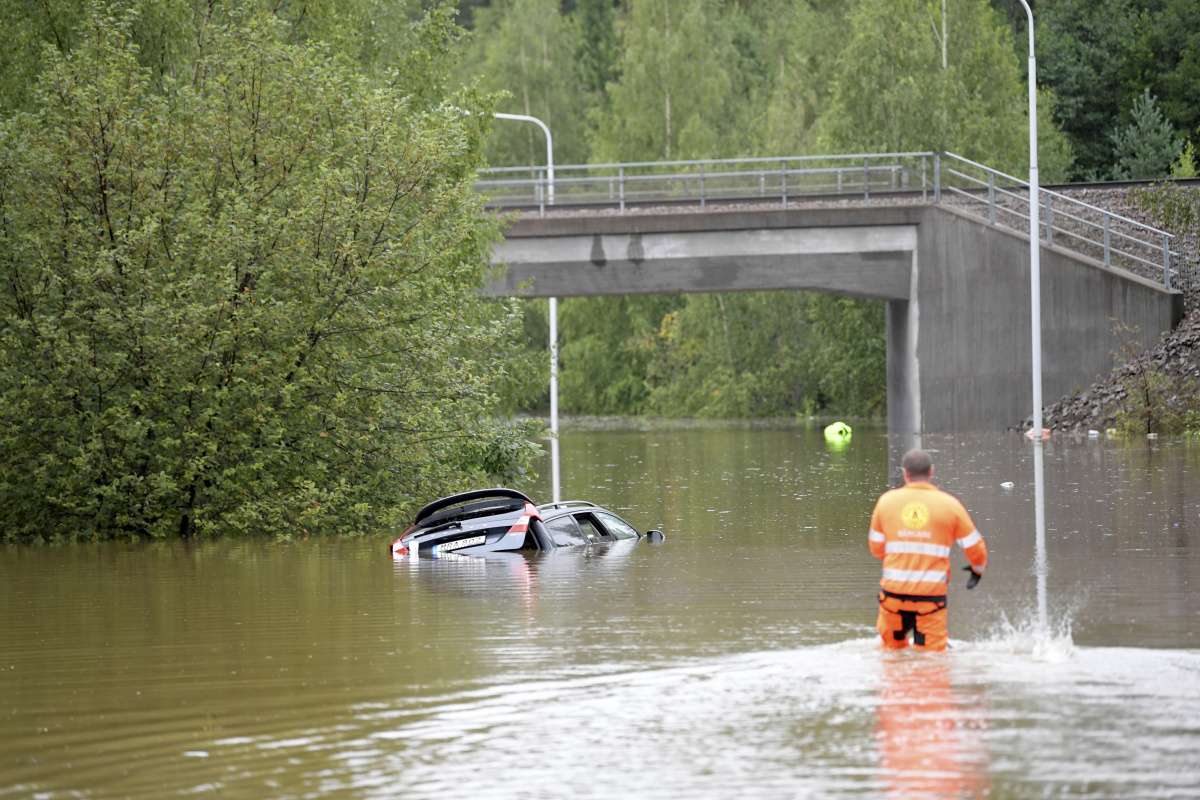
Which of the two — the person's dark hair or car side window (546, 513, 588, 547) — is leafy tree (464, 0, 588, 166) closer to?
car side window (546, 513, 588, 547)

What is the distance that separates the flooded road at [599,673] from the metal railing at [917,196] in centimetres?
2487

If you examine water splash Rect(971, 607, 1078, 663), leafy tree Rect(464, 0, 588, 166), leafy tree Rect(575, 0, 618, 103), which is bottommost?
water splash Rect(971, 607, 1078, 663)

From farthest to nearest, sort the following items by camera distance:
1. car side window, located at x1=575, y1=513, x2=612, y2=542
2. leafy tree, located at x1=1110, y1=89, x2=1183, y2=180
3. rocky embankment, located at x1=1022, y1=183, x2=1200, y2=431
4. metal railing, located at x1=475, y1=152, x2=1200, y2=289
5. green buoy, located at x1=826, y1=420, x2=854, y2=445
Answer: leafy tree, located at x1=1110, y1=89, x2=1183, y2=180
green buoy, located at x1=826, y1=420, x2=854, y2=445
metal railing, located at x1=475, y1=152, x2=1200, y2=289
rocky embankment, located at x1=1022, y1=183, x2=1200, y2=431
car side window, located at x1=575, y1=513, x2=612, y2=542

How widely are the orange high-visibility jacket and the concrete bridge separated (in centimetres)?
3444

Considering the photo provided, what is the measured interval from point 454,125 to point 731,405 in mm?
48392

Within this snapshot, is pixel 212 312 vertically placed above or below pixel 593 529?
above

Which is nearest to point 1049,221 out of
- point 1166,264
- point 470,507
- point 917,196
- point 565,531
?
point 1166,264

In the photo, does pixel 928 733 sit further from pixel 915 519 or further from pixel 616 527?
pixel 616 527

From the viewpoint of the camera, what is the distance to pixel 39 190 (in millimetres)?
23297

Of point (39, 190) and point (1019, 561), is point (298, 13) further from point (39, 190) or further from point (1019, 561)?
point (1019, 561)

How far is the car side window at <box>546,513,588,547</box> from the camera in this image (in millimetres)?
20828

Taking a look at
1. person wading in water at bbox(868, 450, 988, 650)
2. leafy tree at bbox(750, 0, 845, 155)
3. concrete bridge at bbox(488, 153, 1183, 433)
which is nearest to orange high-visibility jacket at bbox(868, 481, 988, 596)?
person wading in water at bbox(868, 450, 988, 650)

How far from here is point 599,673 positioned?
1180 cm

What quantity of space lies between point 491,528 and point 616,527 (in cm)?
212
